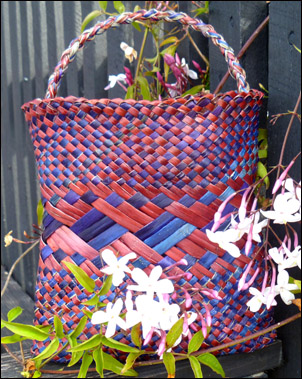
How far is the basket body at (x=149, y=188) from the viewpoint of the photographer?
2.70 feet

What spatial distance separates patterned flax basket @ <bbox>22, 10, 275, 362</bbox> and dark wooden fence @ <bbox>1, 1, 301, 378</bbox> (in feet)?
0.61

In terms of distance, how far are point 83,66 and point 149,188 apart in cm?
102

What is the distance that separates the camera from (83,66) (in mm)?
1718

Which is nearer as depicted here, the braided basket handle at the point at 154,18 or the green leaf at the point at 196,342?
the green leaf at the point at 196,342

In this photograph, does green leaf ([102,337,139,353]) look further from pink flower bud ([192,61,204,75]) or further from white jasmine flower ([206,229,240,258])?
pink flower bud ([192,61,204,75])

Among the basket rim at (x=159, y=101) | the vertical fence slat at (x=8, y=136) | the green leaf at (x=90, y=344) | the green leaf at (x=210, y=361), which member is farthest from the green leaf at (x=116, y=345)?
the vertical fence slat at (x=8, y=136)

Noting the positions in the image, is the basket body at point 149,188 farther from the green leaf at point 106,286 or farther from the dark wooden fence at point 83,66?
the dark wooden fence at point 83,66

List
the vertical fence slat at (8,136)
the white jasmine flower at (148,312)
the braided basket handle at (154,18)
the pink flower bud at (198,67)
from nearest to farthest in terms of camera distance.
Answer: the white jasmine flower at (148,312) → the braided basket handle at (154,18) → the pink flower bud at (198,67) → the vertical fence slat at (8,136)

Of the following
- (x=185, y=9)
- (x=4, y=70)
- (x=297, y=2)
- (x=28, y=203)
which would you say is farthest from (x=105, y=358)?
(x=4, y=70)

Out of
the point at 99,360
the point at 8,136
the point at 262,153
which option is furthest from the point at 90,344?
the point at 8,136

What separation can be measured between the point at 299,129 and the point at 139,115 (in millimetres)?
368

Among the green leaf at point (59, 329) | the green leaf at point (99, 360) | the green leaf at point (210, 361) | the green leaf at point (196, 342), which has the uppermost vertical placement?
the green leaf at point (59, 329)

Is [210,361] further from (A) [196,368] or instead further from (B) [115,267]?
(B) [115,267]

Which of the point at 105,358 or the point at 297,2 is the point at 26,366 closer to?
the point at 105,358
